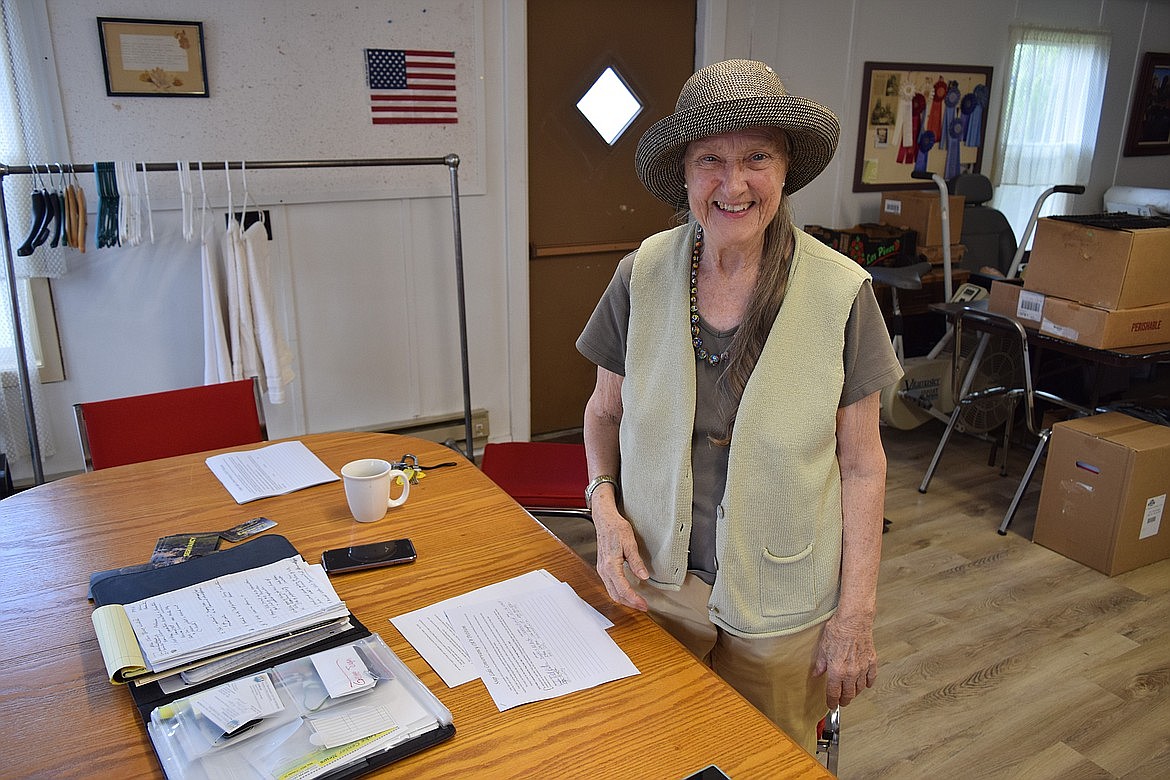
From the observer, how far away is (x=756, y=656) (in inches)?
53.6

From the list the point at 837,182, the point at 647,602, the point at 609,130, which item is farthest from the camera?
the point at 837,182

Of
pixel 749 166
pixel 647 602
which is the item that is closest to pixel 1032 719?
pixel 647 602

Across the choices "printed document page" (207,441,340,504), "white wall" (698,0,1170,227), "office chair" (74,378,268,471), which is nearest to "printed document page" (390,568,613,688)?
"printed document page" (207,441,340,504)

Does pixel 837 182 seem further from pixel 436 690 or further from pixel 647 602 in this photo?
pixel 436 690

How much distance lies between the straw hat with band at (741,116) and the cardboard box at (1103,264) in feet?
7.00

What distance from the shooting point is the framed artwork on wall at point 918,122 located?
4.82 m

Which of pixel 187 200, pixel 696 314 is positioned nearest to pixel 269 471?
pixel 696 314

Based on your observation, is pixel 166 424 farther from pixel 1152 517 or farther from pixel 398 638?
pixel 1152 517

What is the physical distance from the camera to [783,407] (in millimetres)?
1239

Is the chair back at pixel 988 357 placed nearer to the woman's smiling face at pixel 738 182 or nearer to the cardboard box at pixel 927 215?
the cardboard box at pixel 927 215

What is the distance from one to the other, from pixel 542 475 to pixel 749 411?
1411 mm

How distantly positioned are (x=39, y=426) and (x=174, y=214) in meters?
0.89

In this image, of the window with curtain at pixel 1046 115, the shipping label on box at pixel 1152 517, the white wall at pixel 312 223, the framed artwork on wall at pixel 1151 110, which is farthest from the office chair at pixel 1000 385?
the framed artwork on wall at pixel 1151 110

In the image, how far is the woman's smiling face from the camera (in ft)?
4.12
